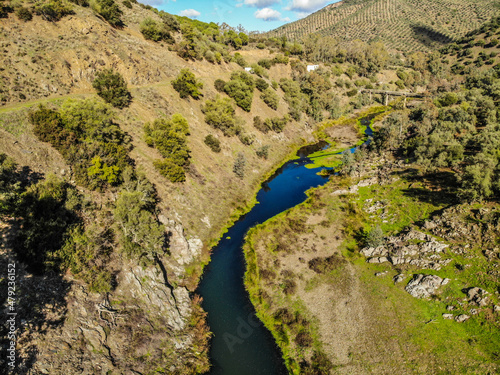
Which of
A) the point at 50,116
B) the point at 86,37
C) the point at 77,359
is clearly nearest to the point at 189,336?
the point at 77,359

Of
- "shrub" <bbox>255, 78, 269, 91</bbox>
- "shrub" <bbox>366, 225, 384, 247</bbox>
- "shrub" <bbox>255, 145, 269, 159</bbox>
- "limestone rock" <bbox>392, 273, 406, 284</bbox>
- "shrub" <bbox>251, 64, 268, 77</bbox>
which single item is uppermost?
"shrub" <bbox>251, 64, 268, 77</bbox>

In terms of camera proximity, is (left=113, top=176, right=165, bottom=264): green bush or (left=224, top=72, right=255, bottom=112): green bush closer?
(left=113, top=176, right=165, bottom=264): green bush

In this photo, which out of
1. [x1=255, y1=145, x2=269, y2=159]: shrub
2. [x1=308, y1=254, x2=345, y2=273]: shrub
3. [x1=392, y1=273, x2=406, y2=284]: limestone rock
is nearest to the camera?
[x1=392, y1=273, x2=406, y2=284]: limestone rock

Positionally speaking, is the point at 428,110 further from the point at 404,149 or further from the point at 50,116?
the point at 50,116

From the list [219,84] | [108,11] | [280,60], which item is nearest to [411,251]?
[219,84]

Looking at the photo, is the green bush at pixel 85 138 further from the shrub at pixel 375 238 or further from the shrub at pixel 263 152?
the shrub at pixel 375 238

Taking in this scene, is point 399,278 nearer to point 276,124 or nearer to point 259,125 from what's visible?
point 259,125

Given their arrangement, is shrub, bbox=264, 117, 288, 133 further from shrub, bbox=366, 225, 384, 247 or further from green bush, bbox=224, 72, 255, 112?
shrub, bbox=366, 225, 384, 247

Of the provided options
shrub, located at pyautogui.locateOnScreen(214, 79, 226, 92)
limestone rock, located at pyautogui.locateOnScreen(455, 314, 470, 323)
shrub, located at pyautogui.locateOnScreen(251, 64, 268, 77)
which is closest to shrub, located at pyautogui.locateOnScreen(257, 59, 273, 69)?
shrub, located at pyautogui.locateOnScreen(251, 64, 268, 77)
